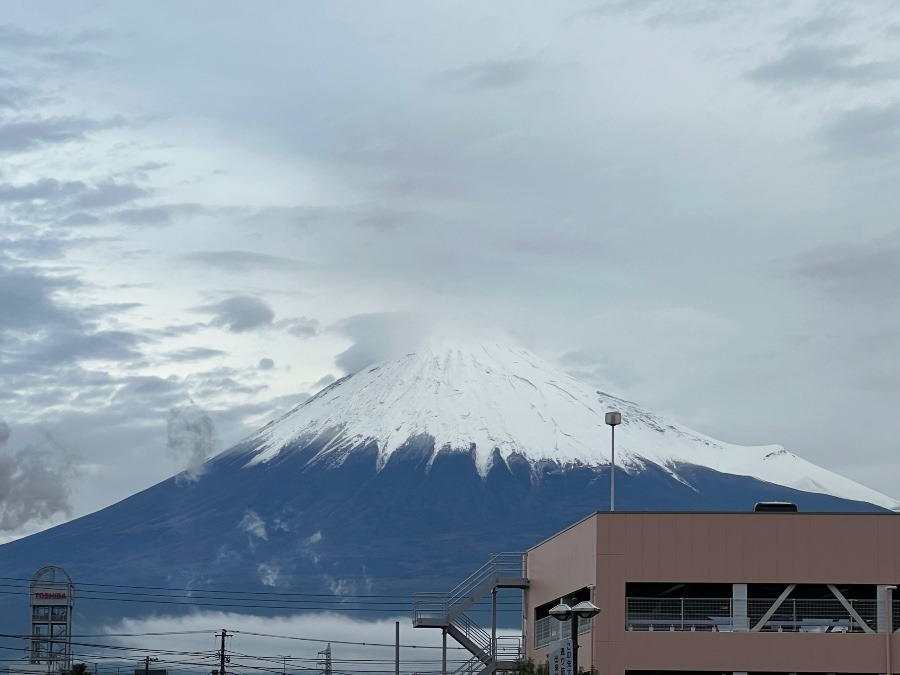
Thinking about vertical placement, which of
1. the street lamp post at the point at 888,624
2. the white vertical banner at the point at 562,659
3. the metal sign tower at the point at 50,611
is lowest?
the white vertical banner at the point at 562,659

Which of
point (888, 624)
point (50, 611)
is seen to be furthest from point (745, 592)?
point (50, 611)

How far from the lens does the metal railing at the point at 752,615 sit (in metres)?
61.5

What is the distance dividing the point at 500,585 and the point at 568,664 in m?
26.6

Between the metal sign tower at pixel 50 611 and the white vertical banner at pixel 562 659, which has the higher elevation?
the metal sign tower at pixel 50 611

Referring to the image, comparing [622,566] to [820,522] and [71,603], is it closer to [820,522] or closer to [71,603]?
[820,522]

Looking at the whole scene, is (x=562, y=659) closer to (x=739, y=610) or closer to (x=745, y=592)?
(x=739, y=610)

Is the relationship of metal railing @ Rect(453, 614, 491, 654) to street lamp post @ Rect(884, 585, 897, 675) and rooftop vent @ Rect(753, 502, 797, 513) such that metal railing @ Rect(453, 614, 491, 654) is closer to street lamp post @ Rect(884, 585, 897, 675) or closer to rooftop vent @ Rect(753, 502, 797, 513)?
rooftop vent @ Rect(753, 502, 797, 513)

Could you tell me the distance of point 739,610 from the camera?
61.6 m

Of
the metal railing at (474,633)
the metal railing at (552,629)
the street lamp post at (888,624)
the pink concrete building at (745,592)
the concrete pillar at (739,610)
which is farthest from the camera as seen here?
the metal railing at (474,633)

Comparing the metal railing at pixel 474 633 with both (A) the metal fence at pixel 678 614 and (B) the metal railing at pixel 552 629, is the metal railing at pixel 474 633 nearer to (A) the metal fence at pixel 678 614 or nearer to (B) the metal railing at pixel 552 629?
(B) the metal railing at pixel 552 629

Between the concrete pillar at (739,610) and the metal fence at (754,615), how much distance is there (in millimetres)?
84

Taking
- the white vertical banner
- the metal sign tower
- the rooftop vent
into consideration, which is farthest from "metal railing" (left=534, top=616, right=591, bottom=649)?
the metal sign tower


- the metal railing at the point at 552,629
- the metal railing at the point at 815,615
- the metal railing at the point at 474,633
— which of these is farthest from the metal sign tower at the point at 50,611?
the metal railing at the point at 815,615

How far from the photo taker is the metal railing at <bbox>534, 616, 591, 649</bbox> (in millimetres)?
63750
